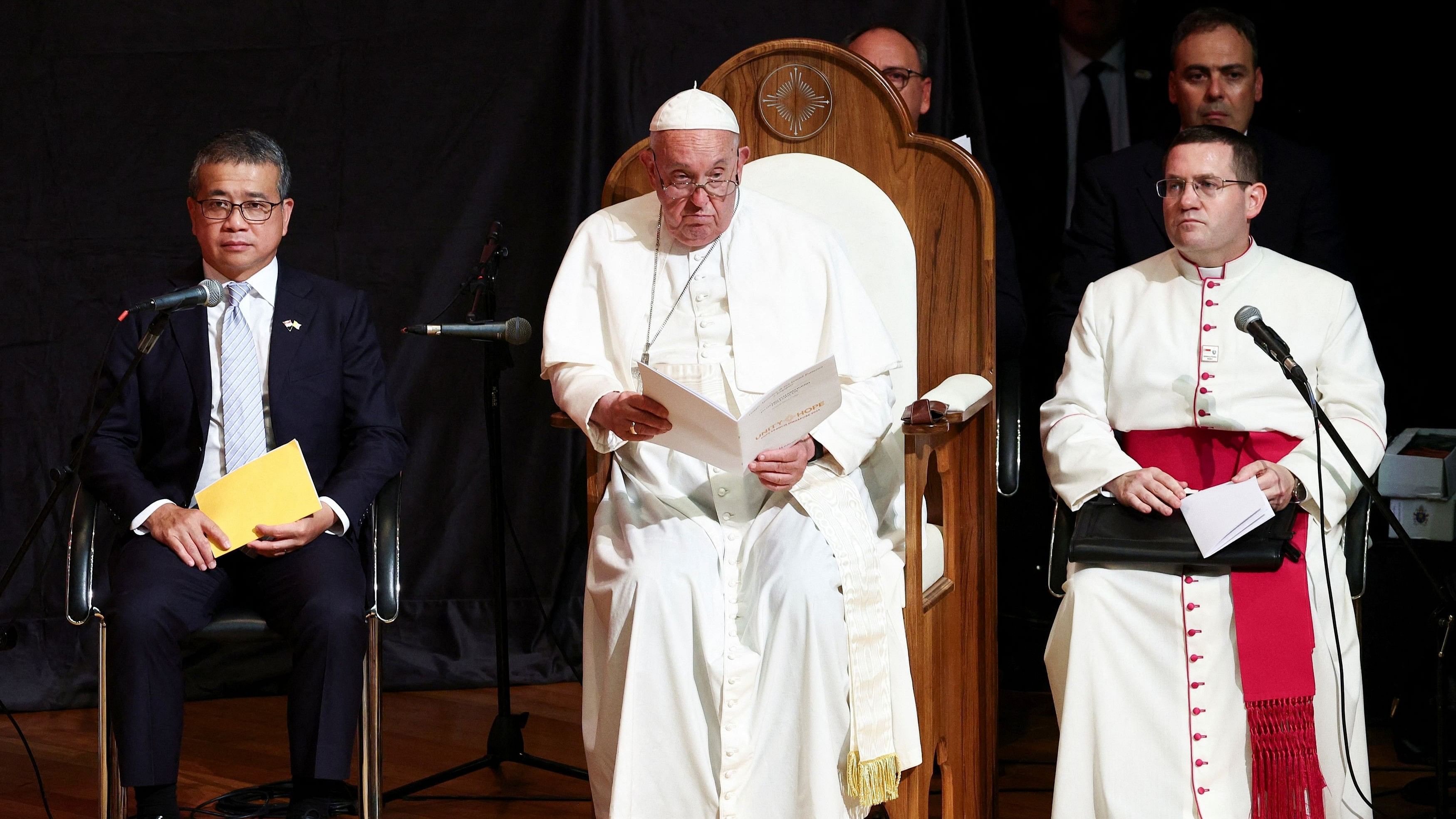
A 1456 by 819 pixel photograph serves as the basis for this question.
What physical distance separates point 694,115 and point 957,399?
0.92m

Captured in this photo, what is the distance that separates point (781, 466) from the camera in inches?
125

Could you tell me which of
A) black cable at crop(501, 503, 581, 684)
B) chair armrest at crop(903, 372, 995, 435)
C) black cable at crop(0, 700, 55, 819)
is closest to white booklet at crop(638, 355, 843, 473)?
chair armrest at crop(903, 372, 995, 435)

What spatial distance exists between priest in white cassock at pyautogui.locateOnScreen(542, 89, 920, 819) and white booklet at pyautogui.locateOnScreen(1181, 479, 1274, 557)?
0.67 m

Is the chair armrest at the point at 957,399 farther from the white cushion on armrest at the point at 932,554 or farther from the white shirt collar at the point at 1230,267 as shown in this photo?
the white shirt collar at the point at 1230,267

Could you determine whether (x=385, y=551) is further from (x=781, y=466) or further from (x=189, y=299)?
(x=781, y=466)

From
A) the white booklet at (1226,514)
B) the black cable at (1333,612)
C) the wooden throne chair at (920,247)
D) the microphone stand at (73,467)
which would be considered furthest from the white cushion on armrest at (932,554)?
the microphone stand at (73,467)

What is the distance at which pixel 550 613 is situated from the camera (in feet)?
16.9

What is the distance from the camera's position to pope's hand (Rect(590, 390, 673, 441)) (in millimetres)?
3129

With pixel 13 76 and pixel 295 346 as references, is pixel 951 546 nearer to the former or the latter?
pixel 295 346

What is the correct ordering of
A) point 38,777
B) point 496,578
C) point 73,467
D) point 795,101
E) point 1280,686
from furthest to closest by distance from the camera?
point 496,578 → point 795,101 → point 38,777 → point 1280,686 → point 73,467

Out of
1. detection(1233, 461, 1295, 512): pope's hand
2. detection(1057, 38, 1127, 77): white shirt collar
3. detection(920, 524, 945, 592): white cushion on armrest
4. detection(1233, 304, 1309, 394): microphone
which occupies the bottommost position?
detection(920, 524, 945, 592): white cushion on armrest

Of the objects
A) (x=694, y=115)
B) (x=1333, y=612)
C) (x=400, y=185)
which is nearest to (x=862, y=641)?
(x=1333, y=612)

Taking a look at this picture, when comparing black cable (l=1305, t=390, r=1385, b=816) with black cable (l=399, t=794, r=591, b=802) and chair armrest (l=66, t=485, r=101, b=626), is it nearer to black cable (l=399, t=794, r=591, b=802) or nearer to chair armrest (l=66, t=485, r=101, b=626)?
black cable (l=399, t=794, r=591, b=802)

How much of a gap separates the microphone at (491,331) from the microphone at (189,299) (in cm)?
84
